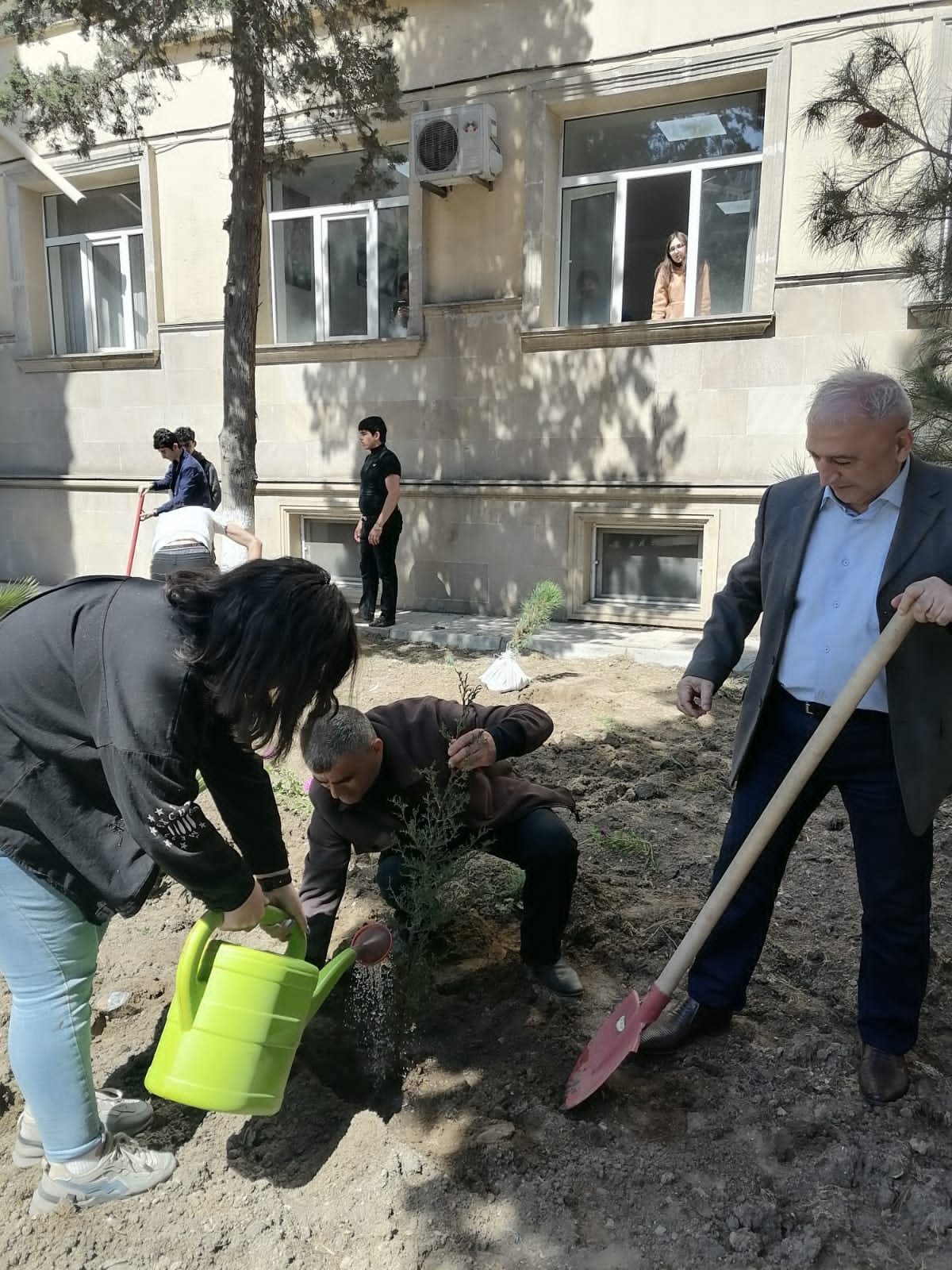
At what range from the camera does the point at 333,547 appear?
8.86 meters

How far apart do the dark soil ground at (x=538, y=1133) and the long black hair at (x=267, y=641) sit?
108 centimetres

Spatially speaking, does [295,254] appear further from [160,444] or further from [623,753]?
[623,753]

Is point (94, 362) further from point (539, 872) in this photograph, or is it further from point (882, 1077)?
point (882, 1077)

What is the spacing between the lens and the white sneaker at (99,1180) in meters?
1.92

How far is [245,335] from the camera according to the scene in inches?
253

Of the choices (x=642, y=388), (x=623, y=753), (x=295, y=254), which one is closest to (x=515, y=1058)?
(x=623, y=753)

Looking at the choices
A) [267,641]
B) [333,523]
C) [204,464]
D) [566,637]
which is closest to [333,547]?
[333,523]

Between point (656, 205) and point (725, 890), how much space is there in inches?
268

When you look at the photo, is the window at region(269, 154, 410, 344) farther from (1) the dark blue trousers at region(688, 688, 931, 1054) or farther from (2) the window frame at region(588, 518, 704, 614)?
(1) the dark blue trousers at region(688, 688, 931, 1054)

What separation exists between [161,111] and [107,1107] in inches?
353

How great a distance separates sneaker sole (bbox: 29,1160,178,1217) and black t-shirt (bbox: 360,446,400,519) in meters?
5.66

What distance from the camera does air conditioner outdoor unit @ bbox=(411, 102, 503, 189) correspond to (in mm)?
7168

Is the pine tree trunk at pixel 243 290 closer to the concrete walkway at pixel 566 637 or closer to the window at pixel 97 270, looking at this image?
the concrete walkway at pixel 566 637

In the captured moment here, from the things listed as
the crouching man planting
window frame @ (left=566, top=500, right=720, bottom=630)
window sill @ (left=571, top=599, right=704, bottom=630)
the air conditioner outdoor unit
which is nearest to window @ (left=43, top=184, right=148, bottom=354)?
the air conditioner outdoor unit
